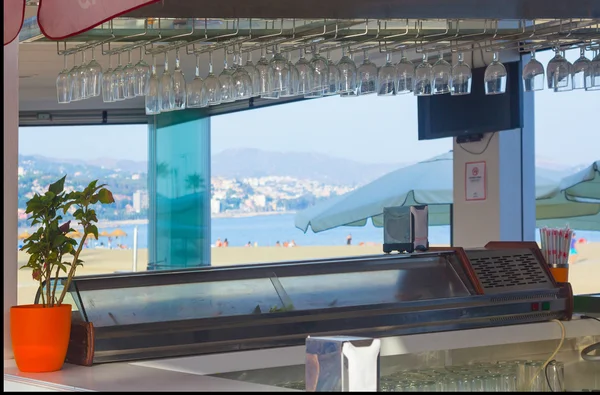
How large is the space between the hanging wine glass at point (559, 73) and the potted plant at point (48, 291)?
2.28m

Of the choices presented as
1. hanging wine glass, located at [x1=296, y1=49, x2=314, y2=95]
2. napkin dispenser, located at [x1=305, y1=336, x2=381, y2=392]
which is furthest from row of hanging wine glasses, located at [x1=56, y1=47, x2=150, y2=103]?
napkin dispenser, located at [x1=305, y1=336, x2=381, y2=392]

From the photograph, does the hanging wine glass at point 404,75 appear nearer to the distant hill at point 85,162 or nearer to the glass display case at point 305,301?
the glass display case at point 305,301

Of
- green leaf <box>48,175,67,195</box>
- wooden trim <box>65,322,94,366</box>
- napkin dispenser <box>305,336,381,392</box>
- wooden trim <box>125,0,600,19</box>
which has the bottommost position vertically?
wooden trim <box>65,322,94,366</box>

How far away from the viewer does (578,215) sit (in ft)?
35.4

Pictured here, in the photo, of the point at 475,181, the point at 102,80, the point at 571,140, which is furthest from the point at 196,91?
the point at 571,140

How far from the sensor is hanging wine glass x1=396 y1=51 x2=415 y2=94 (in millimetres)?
4426

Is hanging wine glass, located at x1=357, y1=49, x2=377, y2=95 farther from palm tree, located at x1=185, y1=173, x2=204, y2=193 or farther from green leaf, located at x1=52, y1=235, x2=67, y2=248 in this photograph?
palm tree, located at x1=185, y1=173, x2=204, y2=193

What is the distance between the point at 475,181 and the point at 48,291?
523 centimetres

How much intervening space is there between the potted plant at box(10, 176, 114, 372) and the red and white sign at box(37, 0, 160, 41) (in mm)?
427

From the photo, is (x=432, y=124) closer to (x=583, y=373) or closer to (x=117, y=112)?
(x=583, y=373)

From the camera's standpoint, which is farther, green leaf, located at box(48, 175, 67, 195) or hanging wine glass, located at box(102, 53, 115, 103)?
hanging wine glass, located at box(102, 53, 115, 103)

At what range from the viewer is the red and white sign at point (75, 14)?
258 cm

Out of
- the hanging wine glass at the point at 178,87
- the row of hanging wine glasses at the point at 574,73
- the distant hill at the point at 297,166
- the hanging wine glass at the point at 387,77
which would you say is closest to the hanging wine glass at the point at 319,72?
the hanging wine glass at the point at 387,77

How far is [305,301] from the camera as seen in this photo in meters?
3.62
